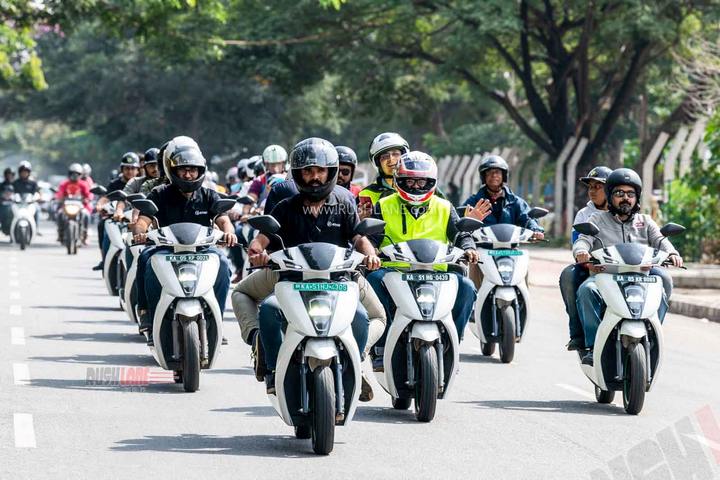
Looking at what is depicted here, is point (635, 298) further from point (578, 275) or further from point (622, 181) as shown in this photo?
point (578, 275)

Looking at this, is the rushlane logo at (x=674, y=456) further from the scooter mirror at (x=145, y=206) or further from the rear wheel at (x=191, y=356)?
the scooter mirror at (x=145, y=206)

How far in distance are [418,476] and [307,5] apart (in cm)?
2943

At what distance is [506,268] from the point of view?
13.2 m

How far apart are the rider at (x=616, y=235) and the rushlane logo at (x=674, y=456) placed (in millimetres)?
1064

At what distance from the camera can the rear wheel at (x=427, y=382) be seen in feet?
30.2

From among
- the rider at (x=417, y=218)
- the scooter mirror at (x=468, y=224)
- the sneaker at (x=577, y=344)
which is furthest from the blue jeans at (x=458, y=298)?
the sneaker at (x=577, y=344)

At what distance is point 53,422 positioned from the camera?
9.16m

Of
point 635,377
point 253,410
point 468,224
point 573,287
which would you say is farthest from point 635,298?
point 253,410

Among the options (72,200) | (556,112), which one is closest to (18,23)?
(72,200)

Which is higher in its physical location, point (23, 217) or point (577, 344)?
point (577, 344)

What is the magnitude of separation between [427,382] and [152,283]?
8.43 feet

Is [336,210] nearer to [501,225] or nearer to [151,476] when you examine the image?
[151,476]

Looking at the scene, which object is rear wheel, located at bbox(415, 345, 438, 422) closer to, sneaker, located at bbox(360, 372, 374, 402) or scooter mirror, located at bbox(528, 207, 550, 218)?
sneaker, located at bbox(360, 372, 374, 402)

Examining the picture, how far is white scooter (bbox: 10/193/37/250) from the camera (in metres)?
30.7
